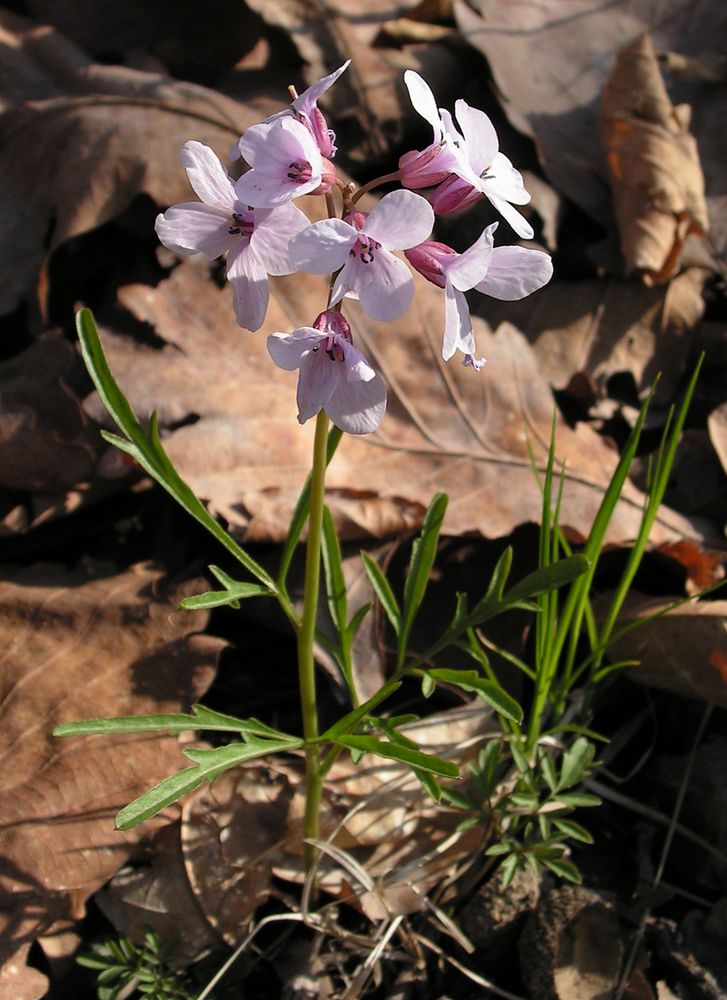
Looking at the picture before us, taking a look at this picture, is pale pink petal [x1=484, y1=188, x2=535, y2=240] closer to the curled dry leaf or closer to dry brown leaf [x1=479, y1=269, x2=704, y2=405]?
the curled dry leaf

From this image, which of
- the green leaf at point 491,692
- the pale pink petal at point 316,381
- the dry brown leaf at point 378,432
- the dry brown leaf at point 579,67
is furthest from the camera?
the dry brown leaf at point 579,67

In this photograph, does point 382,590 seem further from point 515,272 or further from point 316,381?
point 515,272

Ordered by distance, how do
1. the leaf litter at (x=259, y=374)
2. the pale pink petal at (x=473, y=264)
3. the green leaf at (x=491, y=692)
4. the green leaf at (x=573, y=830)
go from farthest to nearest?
the leaf litter at (x=259, y=374) < the green leaf at (x=573, y=830) < the green leaf at (x=491, y=692) < the pale pink petal at (x=473, y=264)

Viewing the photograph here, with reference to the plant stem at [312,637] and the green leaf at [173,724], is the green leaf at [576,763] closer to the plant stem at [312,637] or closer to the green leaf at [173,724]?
the plant stem at [312,637]

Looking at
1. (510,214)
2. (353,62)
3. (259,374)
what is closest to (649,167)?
(353,62)

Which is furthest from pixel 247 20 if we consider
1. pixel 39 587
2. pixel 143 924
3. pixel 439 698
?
pixel 143 924

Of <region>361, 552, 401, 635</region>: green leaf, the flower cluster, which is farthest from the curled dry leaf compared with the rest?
the flower cluster

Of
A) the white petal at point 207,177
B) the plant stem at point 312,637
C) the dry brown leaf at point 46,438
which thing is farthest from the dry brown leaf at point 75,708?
the white petal at point 207,177
